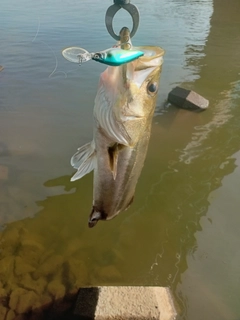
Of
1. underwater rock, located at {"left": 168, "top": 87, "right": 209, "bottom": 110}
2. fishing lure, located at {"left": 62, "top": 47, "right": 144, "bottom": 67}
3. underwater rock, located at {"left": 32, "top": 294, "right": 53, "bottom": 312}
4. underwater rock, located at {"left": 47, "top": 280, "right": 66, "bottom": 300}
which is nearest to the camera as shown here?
fishing lure, located at {"left": 62, "top": 47, "right": 144, "bottom": 67}

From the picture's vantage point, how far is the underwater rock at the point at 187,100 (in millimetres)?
7664

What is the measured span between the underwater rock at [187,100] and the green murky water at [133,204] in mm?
202

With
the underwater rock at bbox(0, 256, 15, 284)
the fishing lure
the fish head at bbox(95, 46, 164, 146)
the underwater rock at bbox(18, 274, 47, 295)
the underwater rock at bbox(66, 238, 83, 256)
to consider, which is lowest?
the underwater rock at bbox(0, 256, 15, 284)

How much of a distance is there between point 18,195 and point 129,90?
3827 millimetres

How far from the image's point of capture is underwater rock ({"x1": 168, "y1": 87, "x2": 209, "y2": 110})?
25.1ft

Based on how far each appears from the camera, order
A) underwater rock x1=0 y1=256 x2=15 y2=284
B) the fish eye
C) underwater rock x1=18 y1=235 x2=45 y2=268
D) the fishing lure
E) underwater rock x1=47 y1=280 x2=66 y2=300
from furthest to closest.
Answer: underwater rock x1=18 y1=235 x2=45 y2=268 < underwater rock x1=0 y1=256 x2=15 y2=284 < underwater rock x1=47 y1=280 x2=66 y2=300 < the fish eye < the fishing lure

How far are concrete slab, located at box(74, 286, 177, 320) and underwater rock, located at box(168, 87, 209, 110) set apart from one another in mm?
4775

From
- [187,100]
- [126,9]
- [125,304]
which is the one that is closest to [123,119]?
[126,9]

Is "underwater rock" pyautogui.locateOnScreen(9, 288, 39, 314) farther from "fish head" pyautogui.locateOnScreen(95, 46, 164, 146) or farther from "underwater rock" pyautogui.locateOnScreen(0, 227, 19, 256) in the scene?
"fish head" pyautogui.locateOnScreen(95, 46, 164, 146)

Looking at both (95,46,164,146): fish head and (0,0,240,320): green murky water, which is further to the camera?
(0,0,240,320): green murky water

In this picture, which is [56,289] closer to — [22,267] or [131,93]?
[22,267]

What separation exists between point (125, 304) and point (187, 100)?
16.8ft

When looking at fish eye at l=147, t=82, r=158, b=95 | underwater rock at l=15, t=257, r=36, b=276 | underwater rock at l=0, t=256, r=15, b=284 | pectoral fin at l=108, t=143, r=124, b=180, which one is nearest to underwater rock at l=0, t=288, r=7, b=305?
underwater rock at l=0, t=256, r=15, b=284

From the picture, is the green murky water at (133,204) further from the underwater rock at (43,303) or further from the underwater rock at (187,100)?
the underwater rock at (187,100)
